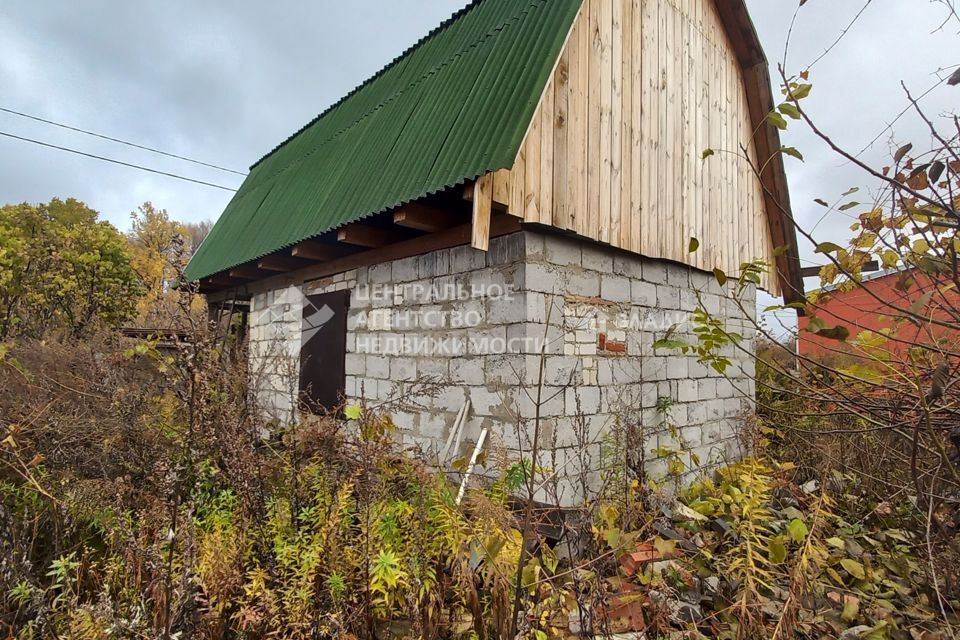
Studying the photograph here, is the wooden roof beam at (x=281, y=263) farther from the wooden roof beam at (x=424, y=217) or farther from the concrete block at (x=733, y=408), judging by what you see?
the concrete block at (x=733, y=408)

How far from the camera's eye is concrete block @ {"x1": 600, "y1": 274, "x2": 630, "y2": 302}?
467cm

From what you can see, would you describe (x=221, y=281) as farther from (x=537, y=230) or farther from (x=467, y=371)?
(x=537, y=230)

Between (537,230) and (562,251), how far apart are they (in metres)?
0.35

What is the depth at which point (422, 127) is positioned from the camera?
4852 millimetres

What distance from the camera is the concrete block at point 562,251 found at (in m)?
4.18

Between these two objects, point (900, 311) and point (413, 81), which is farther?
point (413, 81)

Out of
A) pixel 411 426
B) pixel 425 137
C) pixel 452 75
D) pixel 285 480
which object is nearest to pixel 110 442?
pixel 285 480

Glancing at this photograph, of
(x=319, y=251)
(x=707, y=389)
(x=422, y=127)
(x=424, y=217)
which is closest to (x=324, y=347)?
(x=319, y=251)

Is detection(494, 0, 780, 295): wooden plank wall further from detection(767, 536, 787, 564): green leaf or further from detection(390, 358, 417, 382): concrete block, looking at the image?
detection(767, 536, 787, 564): green leaf

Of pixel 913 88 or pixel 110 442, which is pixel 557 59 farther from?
pixel 110 442

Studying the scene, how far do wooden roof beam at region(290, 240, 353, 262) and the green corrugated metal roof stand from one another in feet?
0.46

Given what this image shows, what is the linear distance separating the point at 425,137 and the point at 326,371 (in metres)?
3.11

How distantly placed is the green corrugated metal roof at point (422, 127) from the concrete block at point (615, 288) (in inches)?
69.3

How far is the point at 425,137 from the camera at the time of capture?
4.64 m
